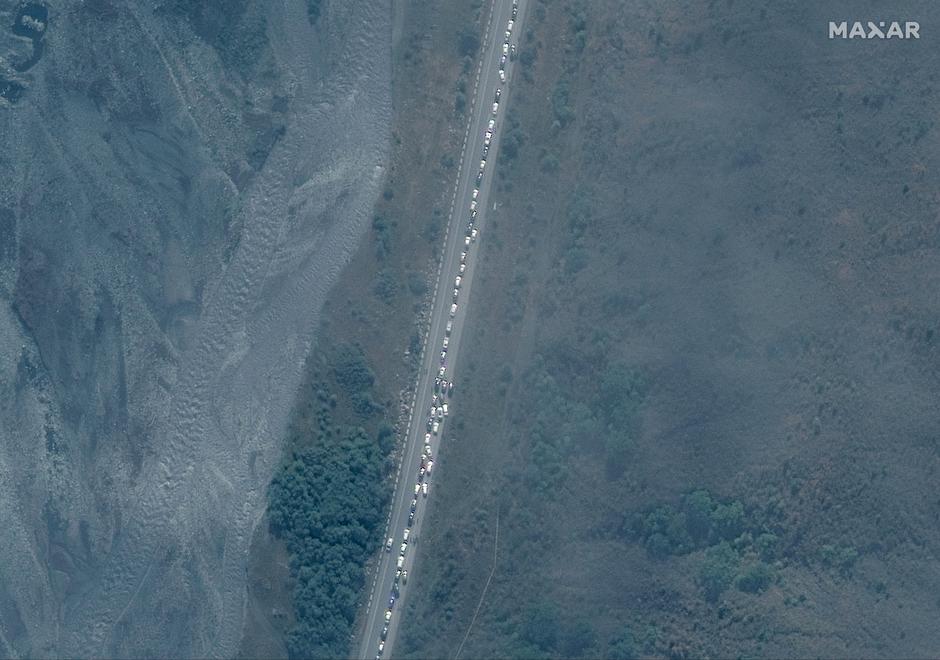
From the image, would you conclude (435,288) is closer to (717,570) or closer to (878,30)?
(717,570)

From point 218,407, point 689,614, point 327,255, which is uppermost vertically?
point 327,255

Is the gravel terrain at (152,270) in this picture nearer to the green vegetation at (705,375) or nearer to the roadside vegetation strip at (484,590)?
the green vegetation at (705,375)

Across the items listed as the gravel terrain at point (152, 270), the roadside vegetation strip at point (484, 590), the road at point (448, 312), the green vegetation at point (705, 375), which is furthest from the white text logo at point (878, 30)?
the roadside vegetation strip at point (484, 590)

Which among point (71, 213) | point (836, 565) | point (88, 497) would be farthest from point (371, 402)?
point (836, 565)

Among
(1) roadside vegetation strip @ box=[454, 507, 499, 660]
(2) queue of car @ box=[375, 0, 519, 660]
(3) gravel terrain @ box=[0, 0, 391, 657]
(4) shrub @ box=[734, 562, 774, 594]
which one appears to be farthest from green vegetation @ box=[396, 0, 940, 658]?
(3) gravel terrain @ box=[0, 0, 391, 657]

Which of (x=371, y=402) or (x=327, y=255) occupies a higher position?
(x=327, y=255)

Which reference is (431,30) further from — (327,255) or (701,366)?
(701,366)

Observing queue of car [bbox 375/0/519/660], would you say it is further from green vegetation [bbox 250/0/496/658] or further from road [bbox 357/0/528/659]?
green vegetation [bbox 250/0/496/658]
